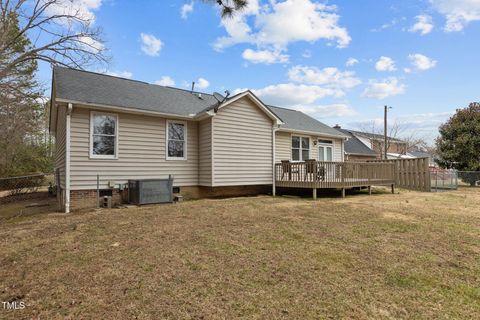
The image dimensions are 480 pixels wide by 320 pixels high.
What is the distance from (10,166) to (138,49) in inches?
495

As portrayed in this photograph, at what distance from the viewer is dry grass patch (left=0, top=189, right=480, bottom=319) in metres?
2.69

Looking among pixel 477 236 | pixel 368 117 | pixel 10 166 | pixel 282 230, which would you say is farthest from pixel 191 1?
pixel 368 117

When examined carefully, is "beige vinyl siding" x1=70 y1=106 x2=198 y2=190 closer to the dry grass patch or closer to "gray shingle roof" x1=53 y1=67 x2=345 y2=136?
"gray shingle roof" x1=53 y1=67 x2=345 y2=136

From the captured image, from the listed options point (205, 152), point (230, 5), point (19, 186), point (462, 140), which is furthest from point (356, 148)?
point (19, 186)

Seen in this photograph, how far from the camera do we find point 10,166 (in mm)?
18438

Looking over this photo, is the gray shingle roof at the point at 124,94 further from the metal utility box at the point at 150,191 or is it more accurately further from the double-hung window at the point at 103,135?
the metal utility box at the point at 150,191

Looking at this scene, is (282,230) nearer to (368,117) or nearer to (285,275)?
(285,275)

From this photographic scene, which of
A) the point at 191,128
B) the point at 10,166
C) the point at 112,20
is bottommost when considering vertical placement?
the point at 10,166

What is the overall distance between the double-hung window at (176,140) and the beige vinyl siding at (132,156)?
163 millimetres

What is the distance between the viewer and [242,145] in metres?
→ 11.0

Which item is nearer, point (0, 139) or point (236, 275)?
point (236, 275)

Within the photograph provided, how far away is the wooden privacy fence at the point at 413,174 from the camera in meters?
14.3

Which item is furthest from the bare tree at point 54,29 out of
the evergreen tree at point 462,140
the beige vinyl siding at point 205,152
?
the evergreen tree at point 462,140

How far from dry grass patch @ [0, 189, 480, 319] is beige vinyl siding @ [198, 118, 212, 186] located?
3.98m
